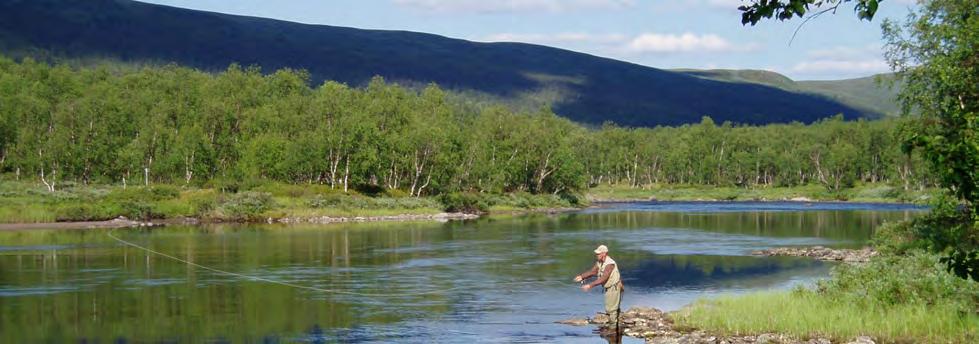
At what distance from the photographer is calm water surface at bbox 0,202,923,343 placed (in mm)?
28688

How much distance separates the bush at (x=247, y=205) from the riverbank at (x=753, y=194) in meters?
75.4

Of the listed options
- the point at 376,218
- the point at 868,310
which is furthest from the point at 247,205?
the point at 868,310

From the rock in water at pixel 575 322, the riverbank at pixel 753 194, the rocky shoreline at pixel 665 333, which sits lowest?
the riverbank at pixel 753 194

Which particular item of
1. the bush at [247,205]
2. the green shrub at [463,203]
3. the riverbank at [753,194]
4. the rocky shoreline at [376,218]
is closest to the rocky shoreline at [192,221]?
the rocky shoreline at [376,218]

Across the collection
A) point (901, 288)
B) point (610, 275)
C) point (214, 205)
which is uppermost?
point (610, 275)

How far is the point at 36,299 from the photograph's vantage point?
34250 mm

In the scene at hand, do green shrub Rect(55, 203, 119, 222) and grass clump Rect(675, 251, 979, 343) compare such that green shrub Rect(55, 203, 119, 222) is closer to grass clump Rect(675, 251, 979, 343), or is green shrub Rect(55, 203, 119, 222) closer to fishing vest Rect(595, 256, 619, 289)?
grass clump Rect(675, 251, 979, 343)

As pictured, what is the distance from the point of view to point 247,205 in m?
83.8

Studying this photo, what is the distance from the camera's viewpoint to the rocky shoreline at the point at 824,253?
160ft

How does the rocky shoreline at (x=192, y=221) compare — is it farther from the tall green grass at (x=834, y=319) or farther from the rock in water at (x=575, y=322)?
the tall green grass at (x=834, y=319)

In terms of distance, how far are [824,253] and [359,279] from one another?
78.6 feet

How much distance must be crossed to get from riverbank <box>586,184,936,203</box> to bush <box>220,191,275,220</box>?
7538 centimetres

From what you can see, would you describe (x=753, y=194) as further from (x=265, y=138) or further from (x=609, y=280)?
(x=609, y=280)

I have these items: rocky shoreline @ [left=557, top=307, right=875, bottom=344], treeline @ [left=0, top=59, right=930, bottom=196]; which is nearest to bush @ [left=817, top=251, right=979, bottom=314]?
rocky shoreline @ [left=557, top=307, right=875, bottom=344]
